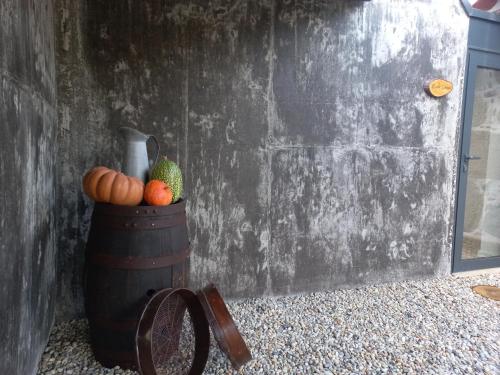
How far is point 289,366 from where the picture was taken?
5.74 feet

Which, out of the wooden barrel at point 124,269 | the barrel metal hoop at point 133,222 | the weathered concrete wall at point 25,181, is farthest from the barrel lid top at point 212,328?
the weathered concrete wall at point 25,181

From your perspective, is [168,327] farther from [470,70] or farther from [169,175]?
[470,70]

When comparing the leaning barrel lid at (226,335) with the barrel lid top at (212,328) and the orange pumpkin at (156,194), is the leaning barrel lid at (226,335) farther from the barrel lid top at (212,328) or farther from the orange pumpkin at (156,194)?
the orange pumpkin at (156,194)

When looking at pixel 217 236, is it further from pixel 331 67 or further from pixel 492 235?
pixel 492 235

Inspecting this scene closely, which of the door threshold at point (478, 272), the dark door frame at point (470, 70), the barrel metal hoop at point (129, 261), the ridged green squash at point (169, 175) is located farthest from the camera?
the door threshold at point (478, 272)

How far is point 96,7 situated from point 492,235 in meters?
3.95

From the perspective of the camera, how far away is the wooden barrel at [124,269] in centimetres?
159

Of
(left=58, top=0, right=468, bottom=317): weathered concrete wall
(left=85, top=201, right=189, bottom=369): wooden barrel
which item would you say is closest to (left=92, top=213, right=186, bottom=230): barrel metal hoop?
(left=85, top=201, right=189, bottom=369): wooden barrel

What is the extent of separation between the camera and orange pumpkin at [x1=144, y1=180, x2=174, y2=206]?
1.65 metres

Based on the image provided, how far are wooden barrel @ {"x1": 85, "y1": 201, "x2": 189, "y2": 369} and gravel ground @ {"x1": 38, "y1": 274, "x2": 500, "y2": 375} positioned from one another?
0.18 m

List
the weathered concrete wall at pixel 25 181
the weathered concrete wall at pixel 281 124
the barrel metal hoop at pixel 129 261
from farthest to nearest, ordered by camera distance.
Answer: the weathered concrete wall at pixel 281 124
the barrel metal hoop at pixel 129 261
the weathered concrete wall at pixel 25 181

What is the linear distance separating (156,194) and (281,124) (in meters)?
1.17

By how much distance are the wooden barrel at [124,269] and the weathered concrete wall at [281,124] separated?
0.61 metres

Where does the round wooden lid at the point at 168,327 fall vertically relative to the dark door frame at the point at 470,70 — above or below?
below
